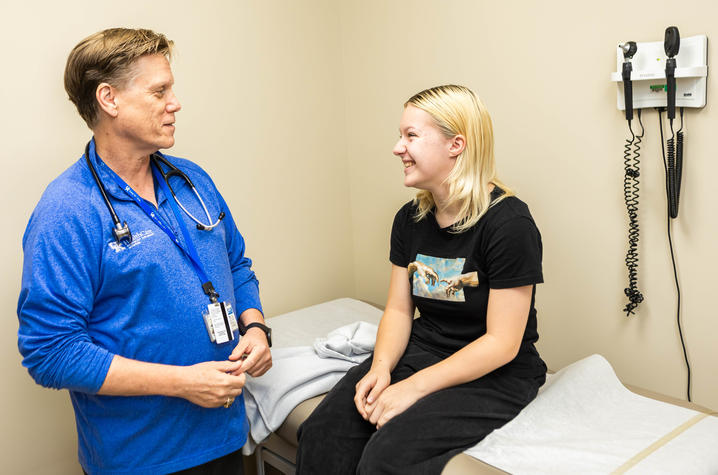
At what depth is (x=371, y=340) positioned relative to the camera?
1.92 m

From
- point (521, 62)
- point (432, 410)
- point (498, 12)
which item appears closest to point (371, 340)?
point (432, 410)

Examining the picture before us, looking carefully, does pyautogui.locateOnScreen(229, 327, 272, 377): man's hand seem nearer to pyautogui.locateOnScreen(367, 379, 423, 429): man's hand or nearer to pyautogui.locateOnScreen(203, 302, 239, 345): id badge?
pyautogui.locateOnScreen(203, 302, 239, 345): id badge

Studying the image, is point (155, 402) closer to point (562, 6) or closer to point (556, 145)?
point (556, 145)

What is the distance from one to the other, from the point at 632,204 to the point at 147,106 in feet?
4.42

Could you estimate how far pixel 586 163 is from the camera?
6.13ft

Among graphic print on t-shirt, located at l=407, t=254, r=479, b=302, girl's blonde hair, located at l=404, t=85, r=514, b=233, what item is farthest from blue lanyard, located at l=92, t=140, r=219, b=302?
girl's blonde hair, located at l=404, t=85, r=514, b=233

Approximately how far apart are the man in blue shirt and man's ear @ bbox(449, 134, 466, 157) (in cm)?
65

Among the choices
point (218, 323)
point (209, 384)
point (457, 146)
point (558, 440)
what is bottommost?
point (558, 440)

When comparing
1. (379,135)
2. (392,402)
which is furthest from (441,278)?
(379,135)

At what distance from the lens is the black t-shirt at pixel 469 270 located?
4.91ft

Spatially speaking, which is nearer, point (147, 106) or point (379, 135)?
point (147, 106)

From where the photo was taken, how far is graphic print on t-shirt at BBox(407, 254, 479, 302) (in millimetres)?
1571

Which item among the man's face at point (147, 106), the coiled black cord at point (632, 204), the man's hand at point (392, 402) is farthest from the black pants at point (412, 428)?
the man's face at point (147, 106)

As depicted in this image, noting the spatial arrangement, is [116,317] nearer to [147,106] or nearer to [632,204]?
[147,106]
